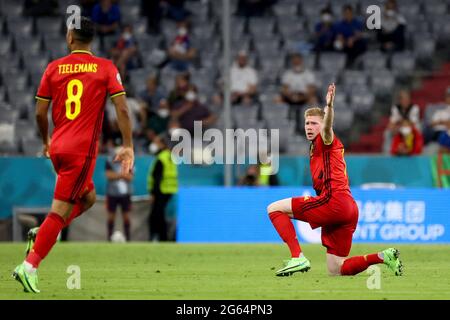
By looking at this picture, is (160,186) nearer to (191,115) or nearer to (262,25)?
(191,115)

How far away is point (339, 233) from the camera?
38.7 feet

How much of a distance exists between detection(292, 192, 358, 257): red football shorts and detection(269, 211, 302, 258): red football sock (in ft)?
0.40

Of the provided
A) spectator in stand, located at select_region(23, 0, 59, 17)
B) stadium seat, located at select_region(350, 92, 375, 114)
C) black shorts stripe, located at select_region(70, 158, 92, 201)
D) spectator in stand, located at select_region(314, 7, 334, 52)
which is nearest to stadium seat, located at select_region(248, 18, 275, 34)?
spectator in stand, located at select_region(314, 7, 334, 52)

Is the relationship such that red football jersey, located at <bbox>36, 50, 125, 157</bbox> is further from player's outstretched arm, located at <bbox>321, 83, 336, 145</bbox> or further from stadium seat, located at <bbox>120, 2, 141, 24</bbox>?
stadium seat, located at <bbox>120, 2, 141, 24</bbox>

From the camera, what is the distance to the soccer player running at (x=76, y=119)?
9993mm

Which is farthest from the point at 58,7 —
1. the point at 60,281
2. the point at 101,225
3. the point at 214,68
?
the point at 60,281

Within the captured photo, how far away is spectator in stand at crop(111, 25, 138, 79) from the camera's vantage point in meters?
24.3

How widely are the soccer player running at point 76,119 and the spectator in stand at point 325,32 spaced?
573 inches

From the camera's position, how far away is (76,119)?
10078 millimetres

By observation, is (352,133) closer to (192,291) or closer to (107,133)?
(107,133)

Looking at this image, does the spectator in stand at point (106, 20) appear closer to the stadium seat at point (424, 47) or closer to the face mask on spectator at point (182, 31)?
the face mask on spectator at point (182, 31)

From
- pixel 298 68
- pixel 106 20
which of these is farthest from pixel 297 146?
pixel 106 20
